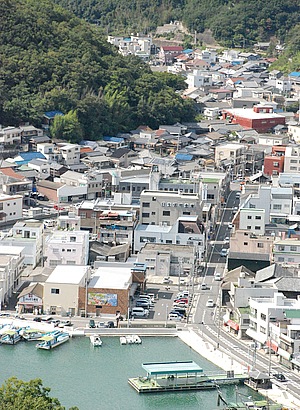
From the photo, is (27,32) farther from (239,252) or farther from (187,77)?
(239,252)

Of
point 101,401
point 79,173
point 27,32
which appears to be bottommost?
point 101,401

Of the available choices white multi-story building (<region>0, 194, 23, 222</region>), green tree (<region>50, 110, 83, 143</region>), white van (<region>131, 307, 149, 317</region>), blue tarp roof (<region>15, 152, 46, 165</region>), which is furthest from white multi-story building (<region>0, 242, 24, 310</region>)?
green tree (<region>50, 110, 83, 143</region>)

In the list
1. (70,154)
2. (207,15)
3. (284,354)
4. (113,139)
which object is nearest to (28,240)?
(284,354)

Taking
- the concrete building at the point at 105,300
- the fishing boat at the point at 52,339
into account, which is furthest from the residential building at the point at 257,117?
the fishing boat at the point at 52,339

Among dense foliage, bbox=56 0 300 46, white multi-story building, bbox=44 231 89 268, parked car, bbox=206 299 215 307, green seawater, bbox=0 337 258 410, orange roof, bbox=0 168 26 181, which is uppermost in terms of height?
dense foliage, bbox=56 0 300 46

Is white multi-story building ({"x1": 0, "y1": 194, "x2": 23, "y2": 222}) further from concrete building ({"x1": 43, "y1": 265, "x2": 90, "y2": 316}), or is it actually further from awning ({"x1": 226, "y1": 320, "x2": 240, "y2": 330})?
awning ({"x1": 226, "y1": 320, "x2": 240, "y2": 330})

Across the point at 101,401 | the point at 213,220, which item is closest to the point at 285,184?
the point at 213,220
